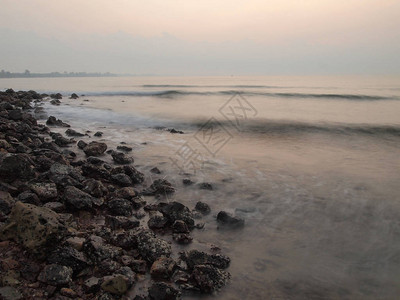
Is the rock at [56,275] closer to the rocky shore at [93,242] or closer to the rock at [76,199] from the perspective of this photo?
the rocky shore at [93,242]

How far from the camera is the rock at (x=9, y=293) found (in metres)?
2.66

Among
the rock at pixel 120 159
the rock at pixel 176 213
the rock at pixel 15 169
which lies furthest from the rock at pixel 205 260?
the rock at pixel 120 159

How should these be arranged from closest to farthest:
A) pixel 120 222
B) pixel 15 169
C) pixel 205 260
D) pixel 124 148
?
1. pixel 205 260
2. pixel 120 222
3. pixel 15 169
4. pixel 124 148

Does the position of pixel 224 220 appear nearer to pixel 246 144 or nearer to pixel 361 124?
pixel 246 144

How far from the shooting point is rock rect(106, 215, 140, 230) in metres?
4.42

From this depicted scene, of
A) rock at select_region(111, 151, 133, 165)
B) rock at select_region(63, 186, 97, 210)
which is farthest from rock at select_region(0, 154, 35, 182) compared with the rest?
rock at select_region(111, 151, 133, 165)

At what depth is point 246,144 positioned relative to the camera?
41.1ft

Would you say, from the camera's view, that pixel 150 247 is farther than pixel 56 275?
Yes

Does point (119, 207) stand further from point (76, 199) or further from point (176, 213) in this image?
point (176, 213)

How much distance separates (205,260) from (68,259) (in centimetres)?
167

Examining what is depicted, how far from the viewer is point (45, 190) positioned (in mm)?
4762

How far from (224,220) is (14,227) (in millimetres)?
3141

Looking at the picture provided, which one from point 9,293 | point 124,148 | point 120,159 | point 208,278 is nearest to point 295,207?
point 208,278

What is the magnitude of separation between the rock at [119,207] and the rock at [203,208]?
126 centimetres
